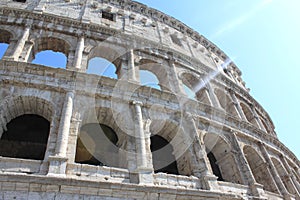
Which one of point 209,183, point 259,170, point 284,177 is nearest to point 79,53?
point 209,183

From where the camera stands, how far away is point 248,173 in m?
9.51

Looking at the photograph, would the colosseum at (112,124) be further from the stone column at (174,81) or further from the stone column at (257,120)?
the stone column at (257,120)

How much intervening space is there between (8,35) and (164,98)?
7724 mm

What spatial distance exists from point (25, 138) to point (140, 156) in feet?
16.5

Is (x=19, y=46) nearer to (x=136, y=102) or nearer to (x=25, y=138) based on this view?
(x=25, y=138)

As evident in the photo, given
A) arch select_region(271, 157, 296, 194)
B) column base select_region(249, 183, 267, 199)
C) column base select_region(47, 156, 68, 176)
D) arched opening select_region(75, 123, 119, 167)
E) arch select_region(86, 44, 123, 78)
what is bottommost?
column base select_region(249, 183, 267, 199)

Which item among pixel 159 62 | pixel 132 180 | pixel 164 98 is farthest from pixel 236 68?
pixel 132 180

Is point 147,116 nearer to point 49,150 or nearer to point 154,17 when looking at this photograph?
point 49,150

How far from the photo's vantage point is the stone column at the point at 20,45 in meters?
9.30

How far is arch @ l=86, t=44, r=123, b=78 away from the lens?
38.8 ft

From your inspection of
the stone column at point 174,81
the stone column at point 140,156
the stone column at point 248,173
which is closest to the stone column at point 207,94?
the stone column at point 174,81

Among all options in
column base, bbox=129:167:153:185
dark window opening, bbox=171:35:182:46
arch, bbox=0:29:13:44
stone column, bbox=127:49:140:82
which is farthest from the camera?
dark window opening, bbox=171:35:182:46

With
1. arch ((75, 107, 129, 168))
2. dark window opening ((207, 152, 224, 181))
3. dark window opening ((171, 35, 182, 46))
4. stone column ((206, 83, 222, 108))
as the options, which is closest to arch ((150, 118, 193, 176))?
arch ((75, 107, 129, 168))

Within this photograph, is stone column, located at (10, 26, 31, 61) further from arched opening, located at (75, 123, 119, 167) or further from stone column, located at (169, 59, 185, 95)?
stone column, located at (169, 59, 185, 95)
